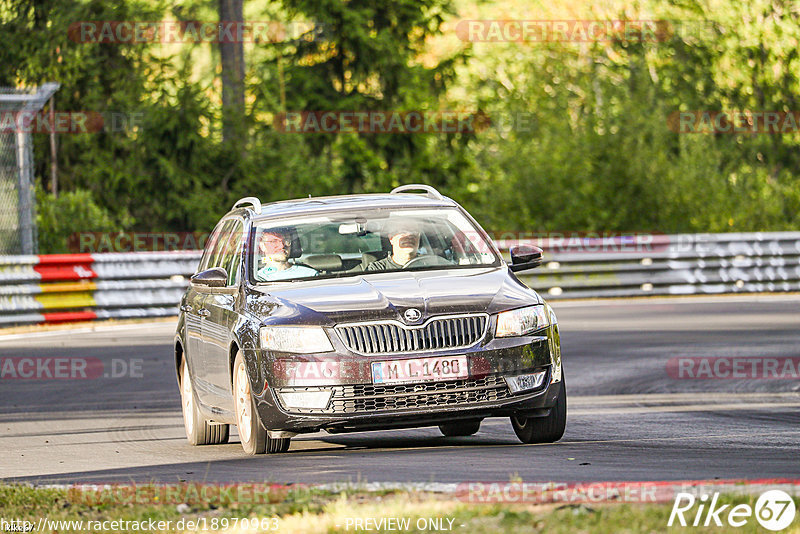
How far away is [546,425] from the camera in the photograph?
10.2 metres

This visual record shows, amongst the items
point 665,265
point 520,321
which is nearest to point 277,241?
point 520,321

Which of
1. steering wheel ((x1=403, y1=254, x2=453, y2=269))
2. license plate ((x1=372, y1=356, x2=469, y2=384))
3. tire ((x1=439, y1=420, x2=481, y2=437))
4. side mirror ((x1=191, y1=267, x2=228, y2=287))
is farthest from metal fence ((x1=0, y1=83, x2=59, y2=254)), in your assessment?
license plate ((x1=372, y1=356, x2=469, y2=384))

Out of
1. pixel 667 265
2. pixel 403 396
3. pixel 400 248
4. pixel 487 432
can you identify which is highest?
pixel 400 248

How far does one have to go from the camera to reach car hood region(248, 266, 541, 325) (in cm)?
968

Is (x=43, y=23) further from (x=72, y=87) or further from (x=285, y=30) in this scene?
(x=285, y=30)

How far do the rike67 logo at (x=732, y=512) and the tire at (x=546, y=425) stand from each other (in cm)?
312

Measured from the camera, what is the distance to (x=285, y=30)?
42.8 m

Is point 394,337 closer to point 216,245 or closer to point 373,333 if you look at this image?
point 373,333

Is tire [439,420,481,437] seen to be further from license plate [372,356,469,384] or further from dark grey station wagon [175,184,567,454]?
license plate [372,356,469,384]

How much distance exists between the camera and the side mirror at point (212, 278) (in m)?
10.9

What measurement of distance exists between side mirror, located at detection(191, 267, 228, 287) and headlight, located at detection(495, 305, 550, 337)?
210 cm

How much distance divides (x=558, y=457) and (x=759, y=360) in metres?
8.78

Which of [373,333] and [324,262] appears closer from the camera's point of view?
[373,333]

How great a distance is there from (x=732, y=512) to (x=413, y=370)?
126 inches
